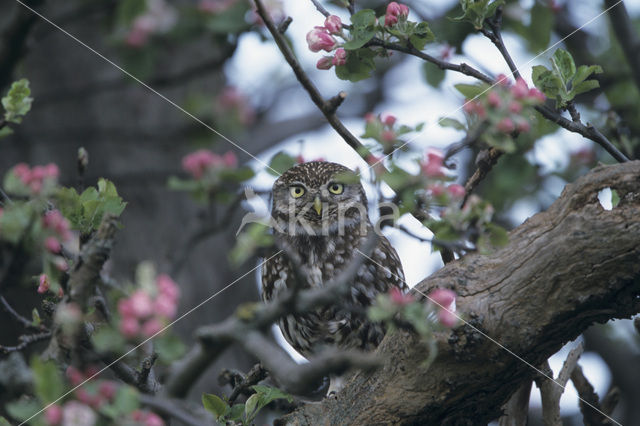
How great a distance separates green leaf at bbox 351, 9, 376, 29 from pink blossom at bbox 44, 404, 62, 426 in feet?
6.13

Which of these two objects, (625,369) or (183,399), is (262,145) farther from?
(183,399)

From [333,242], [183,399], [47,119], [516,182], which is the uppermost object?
[47,119]

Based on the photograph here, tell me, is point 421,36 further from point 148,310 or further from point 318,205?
point 148,310

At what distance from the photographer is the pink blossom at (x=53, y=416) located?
178cm

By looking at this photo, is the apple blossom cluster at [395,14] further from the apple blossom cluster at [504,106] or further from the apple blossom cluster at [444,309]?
the apple blossom cluster at [444,309]

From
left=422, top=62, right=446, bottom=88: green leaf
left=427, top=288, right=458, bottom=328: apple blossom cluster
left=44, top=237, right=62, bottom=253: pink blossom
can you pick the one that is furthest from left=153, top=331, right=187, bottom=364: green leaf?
left=422, top=62, right=446, bottom=88: green leaf

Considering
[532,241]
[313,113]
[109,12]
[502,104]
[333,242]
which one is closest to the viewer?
[502,104]

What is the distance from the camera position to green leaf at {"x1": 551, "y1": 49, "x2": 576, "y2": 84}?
112 inches

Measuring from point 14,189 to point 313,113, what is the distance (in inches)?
209

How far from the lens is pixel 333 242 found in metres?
4.14

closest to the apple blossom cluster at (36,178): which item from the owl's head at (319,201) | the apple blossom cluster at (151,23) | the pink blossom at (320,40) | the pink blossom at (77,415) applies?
the pink blossom at (77,415)

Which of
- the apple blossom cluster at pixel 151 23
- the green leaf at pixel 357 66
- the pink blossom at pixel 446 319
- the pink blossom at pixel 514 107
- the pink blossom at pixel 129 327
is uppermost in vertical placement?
the apple blossom cluster at pixel 151 23

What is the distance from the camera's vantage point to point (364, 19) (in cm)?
301

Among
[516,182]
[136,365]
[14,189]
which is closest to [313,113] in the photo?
[516,182]
